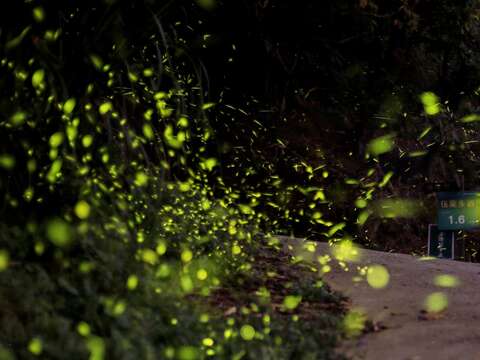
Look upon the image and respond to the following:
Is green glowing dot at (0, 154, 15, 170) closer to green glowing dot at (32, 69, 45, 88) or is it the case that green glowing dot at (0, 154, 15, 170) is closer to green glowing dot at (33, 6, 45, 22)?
green glowing dot at (32, 69, 45, 88)

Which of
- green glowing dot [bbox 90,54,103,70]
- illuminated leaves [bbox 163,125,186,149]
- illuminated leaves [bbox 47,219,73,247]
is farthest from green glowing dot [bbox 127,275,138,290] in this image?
illuminated leaves [bbox 163,125,186,149]

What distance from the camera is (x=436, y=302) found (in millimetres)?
6098

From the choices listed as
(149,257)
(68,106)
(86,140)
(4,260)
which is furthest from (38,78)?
(149,257)

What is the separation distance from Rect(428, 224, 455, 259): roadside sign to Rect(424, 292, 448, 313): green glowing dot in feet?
15.1

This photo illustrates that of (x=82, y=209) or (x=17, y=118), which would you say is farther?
(x=82, y=209)

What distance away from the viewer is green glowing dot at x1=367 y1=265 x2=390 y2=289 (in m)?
6.82

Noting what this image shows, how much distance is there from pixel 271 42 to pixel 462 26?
2.63 m

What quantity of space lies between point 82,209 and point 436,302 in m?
2.98

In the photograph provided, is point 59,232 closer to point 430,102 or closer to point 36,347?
point 36,347

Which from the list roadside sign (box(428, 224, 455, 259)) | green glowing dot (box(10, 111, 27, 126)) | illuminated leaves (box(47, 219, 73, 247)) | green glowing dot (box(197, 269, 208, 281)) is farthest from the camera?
roadside sign (box(428, 224, 455, 259))

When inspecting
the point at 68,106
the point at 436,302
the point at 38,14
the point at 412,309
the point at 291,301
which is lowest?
the point at 436,302

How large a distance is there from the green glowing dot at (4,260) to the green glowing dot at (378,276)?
3396 millimetres

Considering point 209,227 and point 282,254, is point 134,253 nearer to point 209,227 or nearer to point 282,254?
point 209,227

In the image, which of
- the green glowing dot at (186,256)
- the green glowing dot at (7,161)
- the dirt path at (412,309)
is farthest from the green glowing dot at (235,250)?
the green glowing dot at (7,161)
